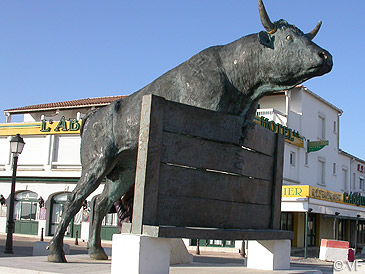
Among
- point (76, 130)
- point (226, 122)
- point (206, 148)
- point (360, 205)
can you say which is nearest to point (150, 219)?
point (206, 148)

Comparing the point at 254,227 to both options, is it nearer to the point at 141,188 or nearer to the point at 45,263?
the point at 141,188

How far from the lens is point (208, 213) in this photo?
16.3 ft

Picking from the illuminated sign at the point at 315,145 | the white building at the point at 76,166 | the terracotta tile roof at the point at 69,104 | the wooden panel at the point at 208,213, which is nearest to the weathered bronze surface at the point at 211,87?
the wooden panel at the point at 208,213

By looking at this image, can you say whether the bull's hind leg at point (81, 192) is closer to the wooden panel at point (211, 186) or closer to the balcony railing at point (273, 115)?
the wooden panel at point (211, 186)

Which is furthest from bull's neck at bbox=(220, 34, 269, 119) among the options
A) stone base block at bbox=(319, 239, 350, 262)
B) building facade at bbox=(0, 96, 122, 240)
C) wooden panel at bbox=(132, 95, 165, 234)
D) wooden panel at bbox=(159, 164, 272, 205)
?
building facade at bbox=(0, 96, 122, 240)

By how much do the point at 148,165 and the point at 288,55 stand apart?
1.96 metres

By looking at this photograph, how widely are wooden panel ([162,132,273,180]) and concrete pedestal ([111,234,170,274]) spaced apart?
0.73 meters

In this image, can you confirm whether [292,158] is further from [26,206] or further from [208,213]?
[208,213]

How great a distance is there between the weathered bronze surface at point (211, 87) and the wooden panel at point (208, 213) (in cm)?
99

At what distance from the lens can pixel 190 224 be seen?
4.80 m

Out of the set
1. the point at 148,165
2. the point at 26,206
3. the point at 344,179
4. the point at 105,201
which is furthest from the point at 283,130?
the point at 148,165

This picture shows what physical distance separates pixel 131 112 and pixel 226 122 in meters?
1.58

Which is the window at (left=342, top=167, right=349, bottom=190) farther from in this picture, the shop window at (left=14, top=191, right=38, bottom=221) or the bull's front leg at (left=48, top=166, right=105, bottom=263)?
the bull's front leg at (left=48, top=166, right=105, bottom=263)

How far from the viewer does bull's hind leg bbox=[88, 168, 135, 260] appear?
7141 millimetres
